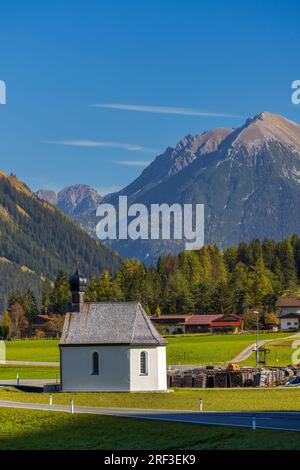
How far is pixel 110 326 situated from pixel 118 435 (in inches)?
1377

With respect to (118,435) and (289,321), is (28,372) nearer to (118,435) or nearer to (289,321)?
(118,435)

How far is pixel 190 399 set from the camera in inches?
2734

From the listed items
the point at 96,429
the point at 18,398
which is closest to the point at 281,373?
the point at 18,398

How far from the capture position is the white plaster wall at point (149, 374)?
8125 cm

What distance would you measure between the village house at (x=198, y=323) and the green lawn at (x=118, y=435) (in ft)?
392

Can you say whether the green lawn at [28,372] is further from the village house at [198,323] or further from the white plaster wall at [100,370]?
the village house at [198,323]

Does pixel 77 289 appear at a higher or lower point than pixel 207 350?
higher

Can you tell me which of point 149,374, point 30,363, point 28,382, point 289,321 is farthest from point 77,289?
point 289,321

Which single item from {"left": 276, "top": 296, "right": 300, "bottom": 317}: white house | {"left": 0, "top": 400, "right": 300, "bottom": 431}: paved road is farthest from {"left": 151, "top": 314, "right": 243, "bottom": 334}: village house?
{"left": 0, "top": 400, "right": 300, "bottom": 431}: paved road

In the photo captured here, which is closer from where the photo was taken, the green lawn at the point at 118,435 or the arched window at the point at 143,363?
the green lawn at the point at 118,435

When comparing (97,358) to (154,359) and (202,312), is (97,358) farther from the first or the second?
(202,312)

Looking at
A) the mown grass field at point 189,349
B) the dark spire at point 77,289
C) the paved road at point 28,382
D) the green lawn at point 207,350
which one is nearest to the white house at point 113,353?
the dark spire at point 77,289

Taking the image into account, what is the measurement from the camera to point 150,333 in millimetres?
83000

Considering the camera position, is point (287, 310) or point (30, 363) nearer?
point (30, 363)
